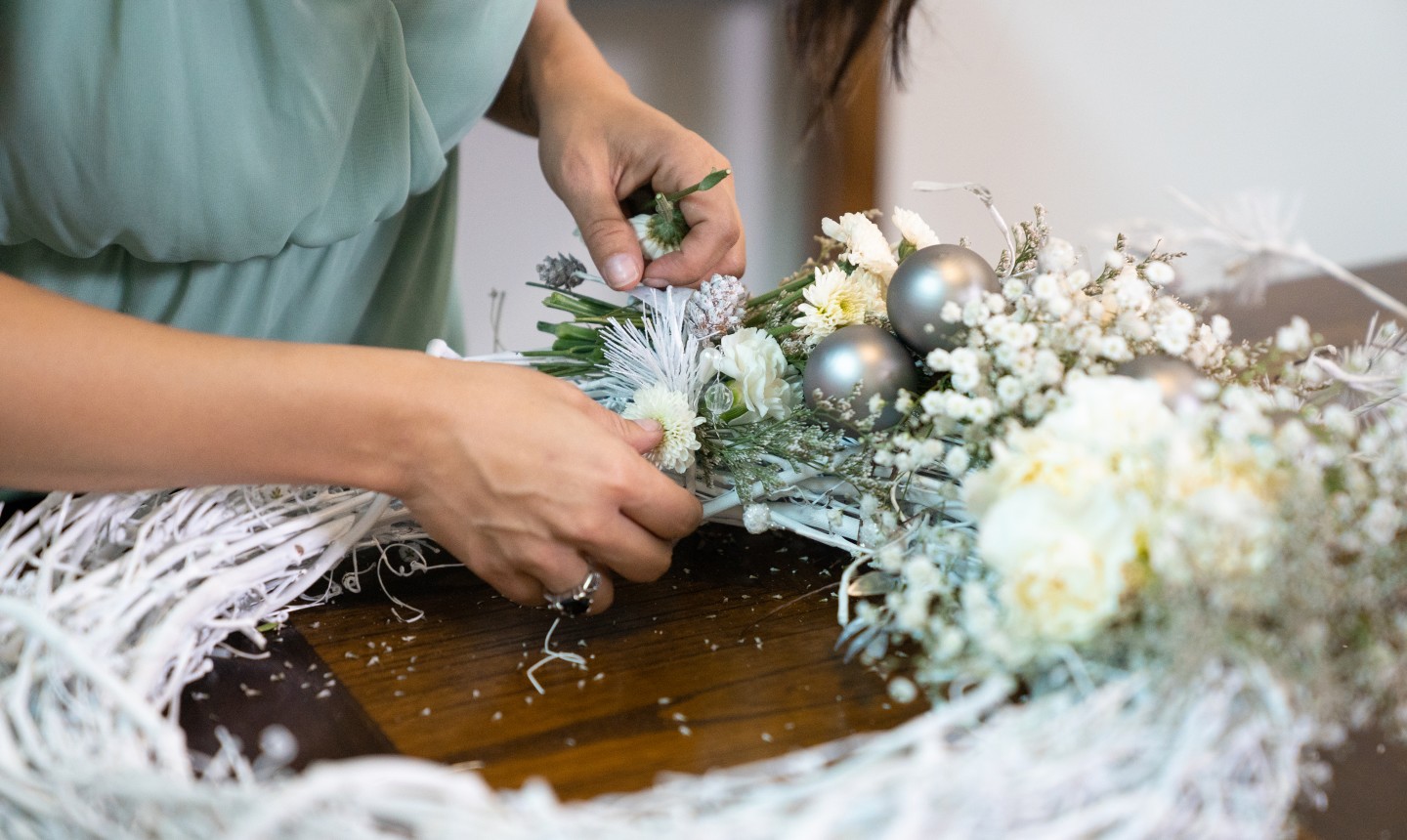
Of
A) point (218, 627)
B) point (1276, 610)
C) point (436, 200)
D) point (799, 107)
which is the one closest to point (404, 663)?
point (218, 627)

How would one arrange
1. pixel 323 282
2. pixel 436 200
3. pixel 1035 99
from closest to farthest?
pixel 323 282 < pixel 436 200 < pixel 1035 99

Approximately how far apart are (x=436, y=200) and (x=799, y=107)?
2.17m

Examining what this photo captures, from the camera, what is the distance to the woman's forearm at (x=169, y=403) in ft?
1.88

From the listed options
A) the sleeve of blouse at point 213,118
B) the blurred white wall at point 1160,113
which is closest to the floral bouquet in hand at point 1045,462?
the sleeve of blouse at point 213,118

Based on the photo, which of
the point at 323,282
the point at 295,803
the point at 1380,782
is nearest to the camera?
the point at 295,803

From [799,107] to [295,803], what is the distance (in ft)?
9.93

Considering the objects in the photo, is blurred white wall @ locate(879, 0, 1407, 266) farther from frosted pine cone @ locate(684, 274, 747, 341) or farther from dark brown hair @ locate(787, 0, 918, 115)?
→ frosted pine cone @ locate(684, 274, 747, 341)

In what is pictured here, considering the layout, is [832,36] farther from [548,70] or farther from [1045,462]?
[1045,462]

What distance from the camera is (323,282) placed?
108 cm

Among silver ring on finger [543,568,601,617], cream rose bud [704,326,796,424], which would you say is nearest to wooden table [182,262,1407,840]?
silver ring on finger [543,568,601,617]

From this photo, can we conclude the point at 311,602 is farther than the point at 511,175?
No

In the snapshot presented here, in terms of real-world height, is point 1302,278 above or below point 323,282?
below

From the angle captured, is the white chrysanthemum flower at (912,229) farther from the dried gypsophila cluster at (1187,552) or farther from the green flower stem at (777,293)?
the dried gypsophila cluster at (1187,552)

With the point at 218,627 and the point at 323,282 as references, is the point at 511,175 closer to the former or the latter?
the point at 323,282
